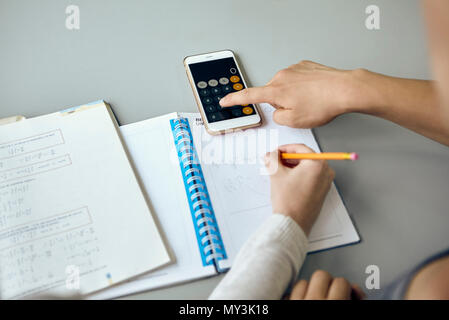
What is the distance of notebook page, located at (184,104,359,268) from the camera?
22.8 inches

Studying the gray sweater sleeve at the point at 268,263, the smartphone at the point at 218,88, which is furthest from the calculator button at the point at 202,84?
the gray sweater sleeve at the point at 268,263

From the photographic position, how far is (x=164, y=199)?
60 centimetres

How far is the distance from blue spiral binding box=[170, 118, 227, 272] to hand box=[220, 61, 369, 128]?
0.10 meters

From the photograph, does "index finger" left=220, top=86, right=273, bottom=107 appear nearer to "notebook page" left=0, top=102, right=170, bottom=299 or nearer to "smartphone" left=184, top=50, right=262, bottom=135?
"smartphone" left=184, top=50, right=262, bottom=135

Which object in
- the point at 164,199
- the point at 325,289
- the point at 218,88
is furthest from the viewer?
the point at 218,88

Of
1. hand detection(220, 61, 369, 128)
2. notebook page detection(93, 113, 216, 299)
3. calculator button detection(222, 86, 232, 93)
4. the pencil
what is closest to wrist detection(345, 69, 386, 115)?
A: hand detection(220, 61, 369, 128)

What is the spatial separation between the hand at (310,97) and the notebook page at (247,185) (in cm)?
3

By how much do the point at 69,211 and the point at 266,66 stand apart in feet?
1.57

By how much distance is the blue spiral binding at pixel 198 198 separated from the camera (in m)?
0.55

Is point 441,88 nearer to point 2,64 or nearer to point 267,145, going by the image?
point 267,145

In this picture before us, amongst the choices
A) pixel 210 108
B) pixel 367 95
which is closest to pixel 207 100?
pixel 210 108

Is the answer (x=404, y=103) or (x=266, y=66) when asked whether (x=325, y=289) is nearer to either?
(x=404, y=103)
